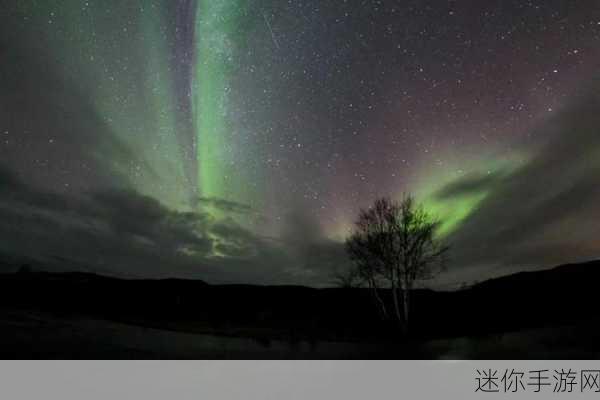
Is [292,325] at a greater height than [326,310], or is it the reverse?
[326,310]

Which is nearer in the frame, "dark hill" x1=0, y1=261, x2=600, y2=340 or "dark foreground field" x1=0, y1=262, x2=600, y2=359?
"dark foreground field" x1=0, y1=262, x2=600, y2=359

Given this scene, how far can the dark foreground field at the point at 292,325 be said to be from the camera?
13586mm

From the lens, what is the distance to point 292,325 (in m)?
35.8

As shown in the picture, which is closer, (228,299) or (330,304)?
(330,304)

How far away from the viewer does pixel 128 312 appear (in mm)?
37562

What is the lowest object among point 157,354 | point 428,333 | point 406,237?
point 428,333

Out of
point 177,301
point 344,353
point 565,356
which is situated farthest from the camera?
point 177,301

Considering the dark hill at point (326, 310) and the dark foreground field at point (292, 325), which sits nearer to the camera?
the dark foreground field at point (292, 325)

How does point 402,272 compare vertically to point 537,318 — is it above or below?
above

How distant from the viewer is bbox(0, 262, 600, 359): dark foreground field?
13.6 m

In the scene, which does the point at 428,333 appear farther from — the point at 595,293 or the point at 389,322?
the point at 595,293

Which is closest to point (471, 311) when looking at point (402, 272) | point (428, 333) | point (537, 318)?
point (537, 318)

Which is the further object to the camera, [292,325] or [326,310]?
[326,310]

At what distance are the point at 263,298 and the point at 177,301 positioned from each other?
50.5 ft
